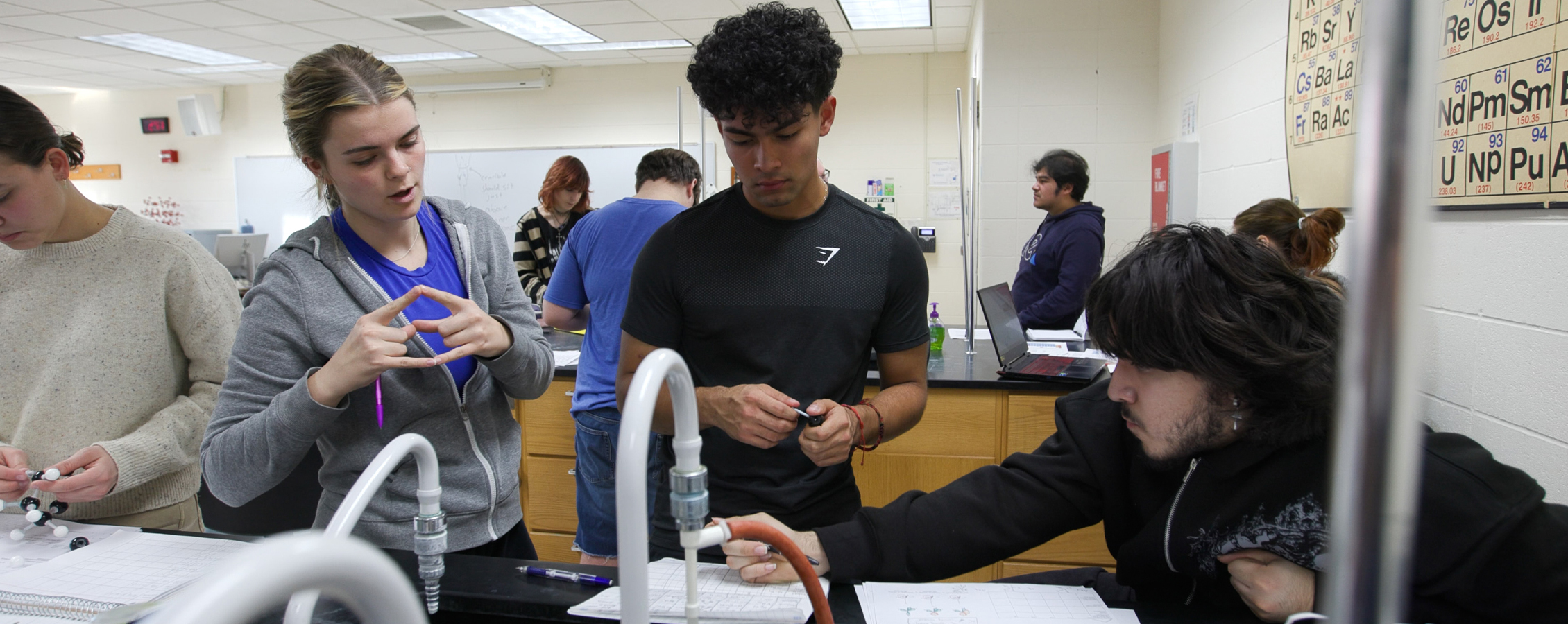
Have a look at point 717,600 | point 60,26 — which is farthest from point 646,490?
point 60,26

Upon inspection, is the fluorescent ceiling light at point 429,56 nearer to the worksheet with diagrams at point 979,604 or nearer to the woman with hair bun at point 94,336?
the woman with hair bun at point 94,336

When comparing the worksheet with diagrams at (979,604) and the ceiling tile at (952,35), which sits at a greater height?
the ceiling tile at (952,35)

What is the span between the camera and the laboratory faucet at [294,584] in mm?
275

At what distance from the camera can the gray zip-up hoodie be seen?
3.52 ft

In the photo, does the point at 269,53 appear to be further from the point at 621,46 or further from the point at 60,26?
the point at 621,46

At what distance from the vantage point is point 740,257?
49.3 inches

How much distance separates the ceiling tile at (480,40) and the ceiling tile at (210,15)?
106 centimetres

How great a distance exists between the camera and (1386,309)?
198mm

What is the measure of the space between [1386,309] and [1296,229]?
2.31m

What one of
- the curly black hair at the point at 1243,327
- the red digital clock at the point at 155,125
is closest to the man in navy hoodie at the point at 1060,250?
the curly black hair at the point at 1243,327

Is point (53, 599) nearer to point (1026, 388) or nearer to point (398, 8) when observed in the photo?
point (1026, 388)

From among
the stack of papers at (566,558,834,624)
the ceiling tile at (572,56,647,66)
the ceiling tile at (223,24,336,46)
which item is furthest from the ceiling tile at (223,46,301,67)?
the stack of papers at (566,558,834,624)

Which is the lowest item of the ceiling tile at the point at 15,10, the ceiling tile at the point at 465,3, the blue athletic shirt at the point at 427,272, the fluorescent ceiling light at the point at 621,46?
the blue athletic shirt at the point at 427,272

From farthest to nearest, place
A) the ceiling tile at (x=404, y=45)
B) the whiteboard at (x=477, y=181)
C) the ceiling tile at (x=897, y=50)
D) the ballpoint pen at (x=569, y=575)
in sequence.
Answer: the whiteboard at (x=477, y=181)
the ceiling tile at (x=897, y=50)
the ceiling tile at (x=404, y=45)
the ballpoint pen at (x=569, y=575)
